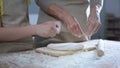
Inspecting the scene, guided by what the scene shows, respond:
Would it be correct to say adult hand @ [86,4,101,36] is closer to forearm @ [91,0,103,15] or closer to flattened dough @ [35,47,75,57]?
forearm @ [91,0,103,15]

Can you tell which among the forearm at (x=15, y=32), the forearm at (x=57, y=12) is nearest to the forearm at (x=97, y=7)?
the forearm at (x=57, y=12)

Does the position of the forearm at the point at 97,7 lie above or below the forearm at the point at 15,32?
above

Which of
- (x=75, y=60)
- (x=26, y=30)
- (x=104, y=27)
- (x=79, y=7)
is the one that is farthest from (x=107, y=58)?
(x=104, y=27)

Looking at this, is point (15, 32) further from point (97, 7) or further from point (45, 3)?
point (97, 7)

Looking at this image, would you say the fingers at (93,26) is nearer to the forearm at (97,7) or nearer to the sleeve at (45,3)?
the forearm at (97,7)

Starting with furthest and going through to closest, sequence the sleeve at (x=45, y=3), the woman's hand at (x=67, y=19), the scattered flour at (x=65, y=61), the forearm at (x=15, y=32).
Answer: the sleeve at (x=45, y=3) < the woman's hand at (x=67, y=19) < the forearm at (x=15, y=32) < the scattered flour at (x=65, y=61)

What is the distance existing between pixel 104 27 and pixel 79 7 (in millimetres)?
1330

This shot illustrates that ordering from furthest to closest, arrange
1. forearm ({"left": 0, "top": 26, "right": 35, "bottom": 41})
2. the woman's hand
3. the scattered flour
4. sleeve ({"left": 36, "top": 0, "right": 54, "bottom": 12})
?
sleeve ({"left": 36, "top": 0, "right": 54, "bottom": 12})
the woman's hand
forearm ({"left": 0, "top": 26, "right": 35, "bottom": 41})
the scattered flour

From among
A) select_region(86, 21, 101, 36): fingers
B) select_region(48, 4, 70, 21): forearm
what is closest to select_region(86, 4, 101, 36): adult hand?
select_region(86, 21, 101, 36): fingers

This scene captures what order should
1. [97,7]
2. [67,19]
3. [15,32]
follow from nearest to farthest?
[15,32] → [67,19] → [97,7]

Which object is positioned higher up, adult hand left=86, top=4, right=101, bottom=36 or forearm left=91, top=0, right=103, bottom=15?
forearm left=91, top=0, right=103, bottom=15

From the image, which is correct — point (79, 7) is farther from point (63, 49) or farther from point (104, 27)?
point (104, 27)

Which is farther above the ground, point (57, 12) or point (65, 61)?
point (57, 12)

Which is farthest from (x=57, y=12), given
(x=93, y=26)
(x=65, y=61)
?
(x=65, y=61)
